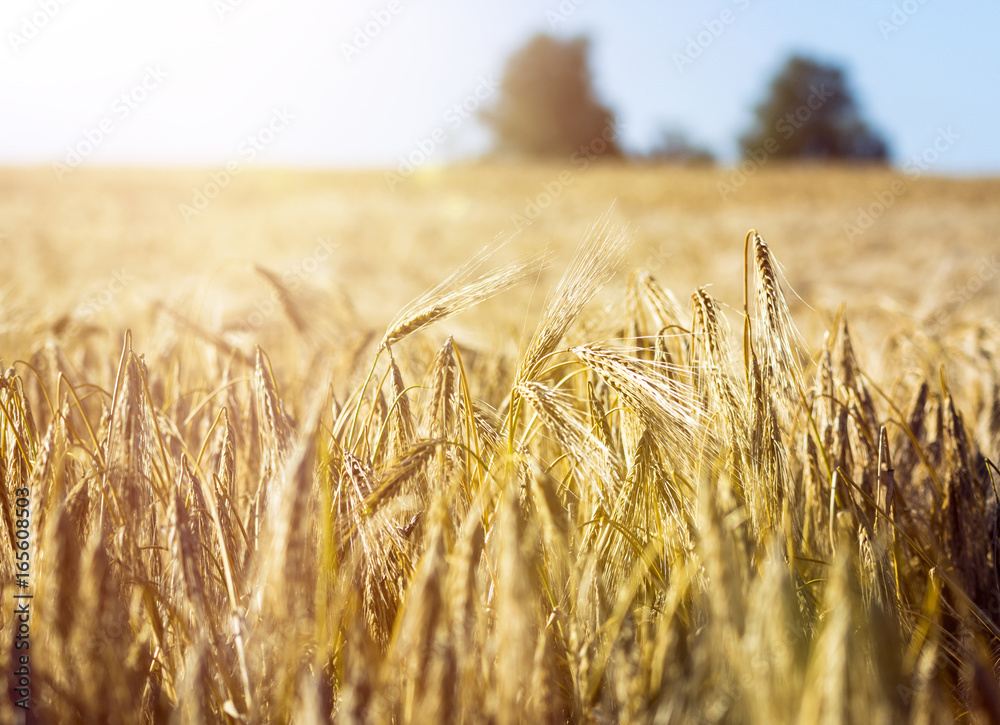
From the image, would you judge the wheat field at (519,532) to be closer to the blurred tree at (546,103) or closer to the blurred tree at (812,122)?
the blurred tree at (812,122)

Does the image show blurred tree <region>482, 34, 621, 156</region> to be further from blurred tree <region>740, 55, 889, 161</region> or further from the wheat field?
the wheat field

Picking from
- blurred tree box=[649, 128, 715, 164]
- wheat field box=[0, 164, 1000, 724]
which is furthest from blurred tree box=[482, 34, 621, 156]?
wheat field box=[0, 164, 1000, 724]

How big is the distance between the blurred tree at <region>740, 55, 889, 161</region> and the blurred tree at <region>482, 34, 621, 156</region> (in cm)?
796

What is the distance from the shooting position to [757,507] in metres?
0.93

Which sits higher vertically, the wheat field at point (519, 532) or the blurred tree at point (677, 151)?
the blurred tree at point (677, 151)

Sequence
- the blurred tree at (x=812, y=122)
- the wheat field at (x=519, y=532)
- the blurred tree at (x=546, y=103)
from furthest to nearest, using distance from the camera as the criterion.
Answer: the blurred tree at (x=546, y=103)
the blurred tree at (x=812, y=122)
the wheat field at (x=519, y=532)

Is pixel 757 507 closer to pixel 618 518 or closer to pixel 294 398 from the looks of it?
pixel 618 518

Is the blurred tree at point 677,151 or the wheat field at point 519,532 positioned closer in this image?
the wheat field at point 519,532

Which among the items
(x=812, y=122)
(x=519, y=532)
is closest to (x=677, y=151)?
(x=812, y=122)

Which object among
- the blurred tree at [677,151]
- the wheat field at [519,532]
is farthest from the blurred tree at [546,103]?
the wheat field at [519,532]

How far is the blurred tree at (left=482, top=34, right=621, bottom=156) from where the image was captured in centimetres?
3334

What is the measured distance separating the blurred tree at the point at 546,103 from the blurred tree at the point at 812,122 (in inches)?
314

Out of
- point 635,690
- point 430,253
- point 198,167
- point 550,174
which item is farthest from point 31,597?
point 198,167

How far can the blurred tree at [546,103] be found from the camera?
33.3 metres
